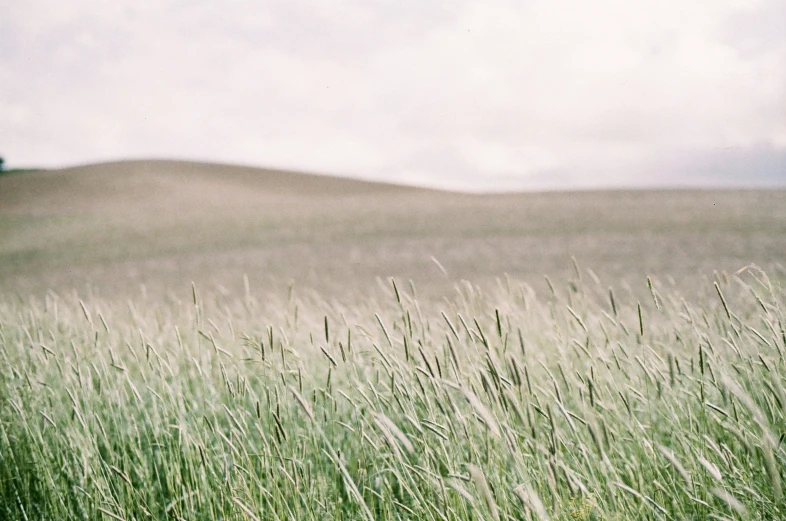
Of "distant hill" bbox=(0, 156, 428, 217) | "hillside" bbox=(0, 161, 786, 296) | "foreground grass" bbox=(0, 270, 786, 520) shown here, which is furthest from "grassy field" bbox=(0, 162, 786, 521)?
"distant hill" bbox=(0, 156, 428, 217)

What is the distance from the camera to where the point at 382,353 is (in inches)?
73.7

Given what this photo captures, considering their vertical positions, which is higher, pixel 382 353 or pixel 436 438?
pixel 382 353

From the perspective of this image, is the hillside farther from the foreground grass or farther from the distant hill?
the foreground grass

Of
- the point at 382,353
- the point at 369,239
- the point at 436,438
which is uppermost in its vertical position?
the point at 382,353

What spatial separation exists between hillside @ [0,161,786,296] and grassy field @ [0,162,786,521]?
0.18 m

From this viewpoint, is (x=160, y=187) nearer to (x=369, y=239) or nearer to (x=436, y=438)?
(x=369, y=239)

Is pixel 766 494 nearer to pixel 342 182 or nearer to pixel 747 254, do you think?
pixel 747 254

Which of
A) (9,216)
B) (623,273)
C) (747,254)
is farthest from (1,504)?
(9,216)

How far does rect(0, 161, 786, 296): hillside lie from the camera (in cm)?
1481

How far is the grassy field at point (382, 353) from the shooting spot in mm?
1951

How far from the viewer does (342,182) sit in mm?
43969

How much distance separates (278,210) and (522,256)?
14.4 meters

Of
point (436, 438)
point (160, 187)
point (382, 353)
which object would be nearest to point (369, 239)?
point (436, 438)

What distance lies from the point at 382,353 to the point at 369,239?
1860 centimetres
